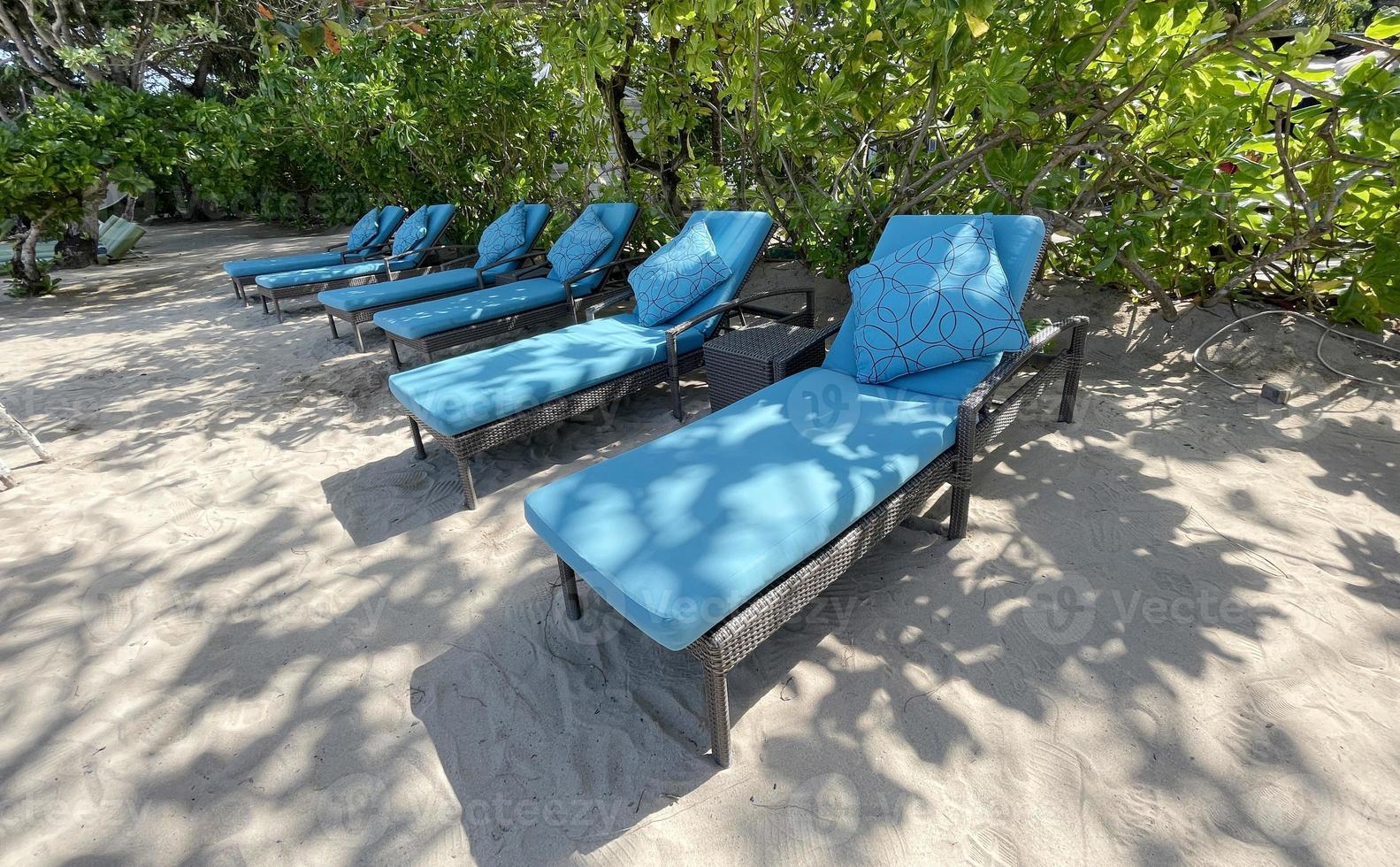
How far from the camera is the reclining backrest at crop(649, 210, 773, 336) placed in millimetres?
3947

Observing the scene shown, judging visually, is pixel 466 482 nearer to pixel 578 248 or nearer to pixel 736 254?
pixel 736 254

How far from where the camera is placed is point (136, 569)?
8.75 ft

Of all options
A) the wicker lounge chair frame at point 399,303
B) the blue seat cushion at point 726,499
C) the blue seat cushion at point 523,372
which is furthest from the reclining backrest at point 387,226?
the blue seat cushion at point 726,499

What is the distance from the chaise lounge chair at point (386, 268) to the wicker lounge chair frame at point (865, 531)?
5.57m

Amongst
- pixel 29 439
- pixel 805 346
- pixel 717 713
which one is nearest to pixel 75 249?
pixel 29 439

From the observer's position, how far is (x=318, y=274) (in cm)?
682

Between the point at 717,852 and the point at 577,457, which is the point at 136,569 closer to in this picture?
the point at 577,457

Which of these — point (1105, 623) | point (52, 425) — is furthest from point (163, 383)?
point (1105, 623)

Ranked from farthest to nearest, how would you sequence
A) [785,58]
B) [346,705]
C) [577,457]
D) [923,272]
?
[785,58], [577,457], [923,272], [346,705]

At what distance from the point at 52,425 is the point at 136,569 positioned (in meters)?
2.52

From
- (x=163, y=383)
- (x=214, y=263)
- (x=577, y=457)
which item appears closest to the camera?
(x=577, y=457)

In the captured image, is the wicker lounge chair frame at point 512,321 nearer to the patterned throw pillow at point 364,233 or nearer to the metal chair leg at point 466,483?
the metal chair leg at point 466,483

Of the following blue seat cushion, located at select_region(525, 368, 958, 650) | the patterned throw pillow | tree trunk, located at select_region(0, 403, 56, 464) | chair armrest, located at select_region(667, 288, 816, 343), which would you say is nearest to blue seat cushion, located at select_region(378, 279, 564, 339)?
chair armrest, located at select_region(667, 288, 816, 343)

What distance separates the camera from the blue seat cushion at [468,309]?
440cm
